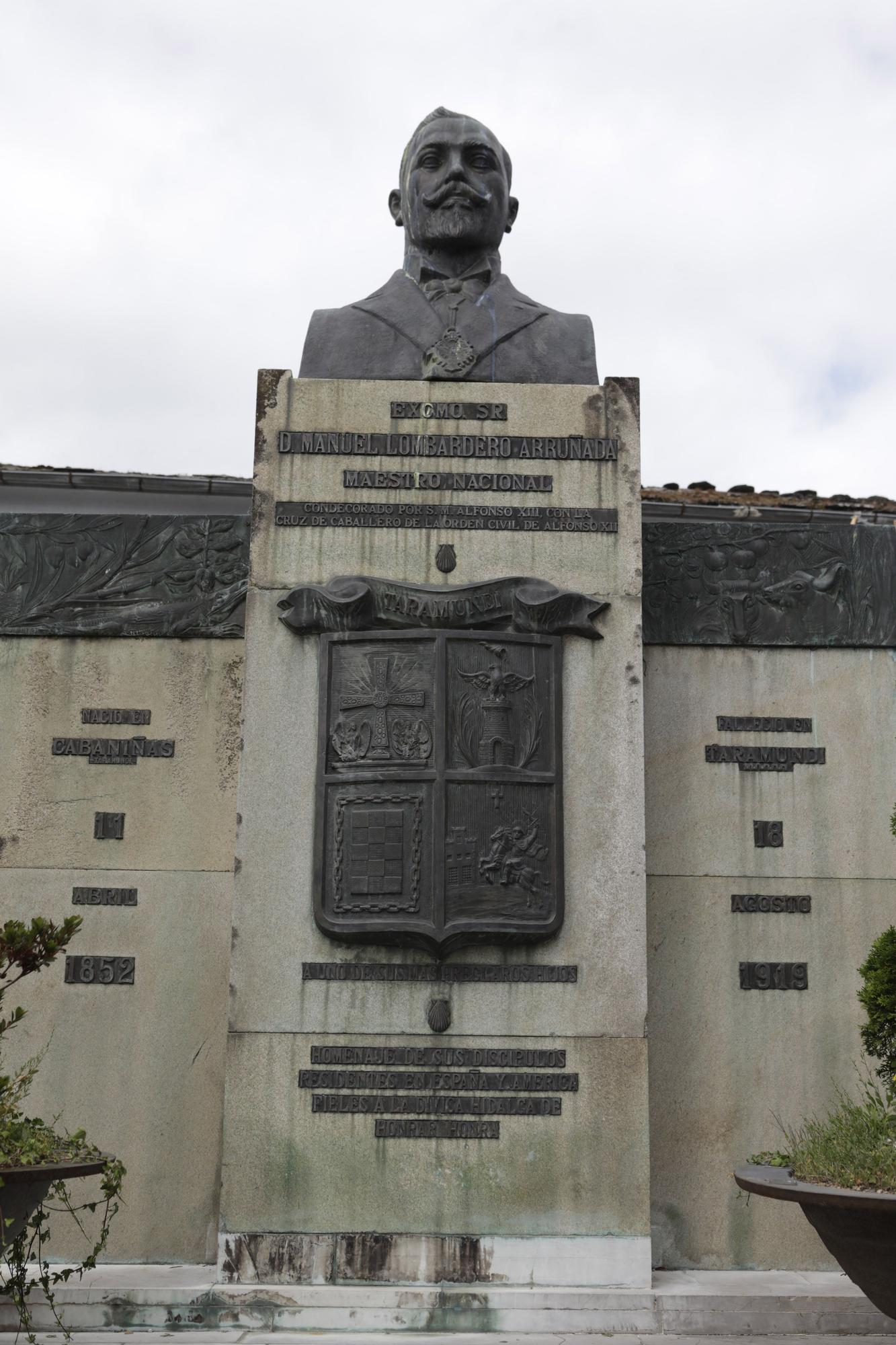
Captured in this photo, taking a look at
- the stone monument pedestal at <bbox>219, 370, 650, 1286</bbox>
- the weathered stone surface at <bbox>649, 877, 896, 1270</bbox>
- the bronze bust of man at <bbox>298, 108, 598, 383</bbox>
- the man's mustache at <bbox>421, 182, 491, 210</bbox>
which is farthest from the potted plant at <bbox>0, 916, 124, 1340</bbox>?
the man's mustache at <bbox>421, 182, 491, 210</bbox>

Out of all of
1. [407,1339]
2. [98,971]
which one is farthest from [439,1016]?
[98,971]

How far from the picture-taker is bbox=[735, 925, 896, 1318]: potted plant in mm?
5414

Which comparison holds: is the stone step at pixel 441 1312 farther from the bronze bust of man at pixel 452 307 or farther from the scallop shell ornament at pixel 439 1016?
the bronze bust of man at pixel 452 307

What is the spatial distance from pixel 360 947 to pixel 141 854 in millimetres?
1876

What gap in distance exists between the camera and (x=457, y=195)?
29.6 feet

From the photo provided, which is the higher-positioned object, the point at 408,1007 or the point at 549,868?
the point at 549,868

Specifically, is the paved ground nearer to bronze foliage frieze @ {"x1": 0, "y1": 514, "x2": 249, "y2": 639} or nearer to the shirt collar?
bronze foliage frieze @ {"x1": 0, "y1": 514, "x2": 249, "y2": 639}

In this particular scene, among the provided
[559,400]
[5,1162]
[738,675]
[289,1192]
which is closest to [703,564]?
[738,675]

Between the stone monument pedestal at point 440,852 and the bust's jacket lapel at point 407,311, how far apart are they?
0.73 metres

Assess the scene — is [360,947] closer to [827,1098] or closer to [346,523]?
[346,523]

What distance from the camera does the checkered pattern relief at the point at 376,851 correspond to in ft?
24.4

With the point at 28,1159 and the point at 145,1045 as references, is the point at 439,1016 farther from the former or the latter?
the point at 28,1159

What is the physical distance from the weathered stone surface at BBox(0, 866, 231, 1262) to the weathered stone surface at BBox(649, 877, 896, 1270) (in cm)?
260

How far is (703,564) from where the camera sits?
9.07 m
